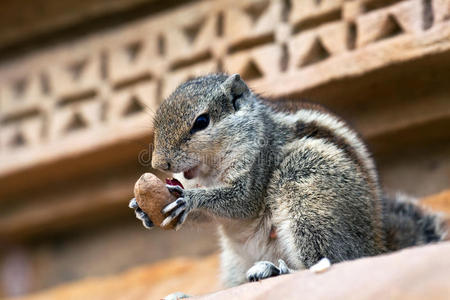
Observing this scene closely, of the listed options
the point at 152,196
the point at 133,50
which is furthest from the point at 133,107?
the point at 152,196

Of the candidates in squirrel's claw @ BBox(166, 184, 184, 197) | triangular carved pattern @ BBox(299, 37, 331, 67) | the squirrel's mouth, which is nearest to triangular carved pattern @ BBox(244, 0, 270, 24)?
triangular carved pattern @ BBox(299, 37, 331, 67)

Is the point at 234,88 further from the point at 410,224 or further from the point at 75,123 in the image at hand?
the point at 75,123

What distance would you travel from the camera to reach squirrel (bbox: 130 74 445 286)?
9.87ft

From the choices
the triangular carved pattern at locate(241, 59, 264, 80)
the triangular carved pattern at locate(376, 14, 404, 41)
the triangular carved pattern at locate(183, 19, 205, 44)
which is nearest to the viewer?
the triangular carved pattern at locate(376, 14, 404, 41)

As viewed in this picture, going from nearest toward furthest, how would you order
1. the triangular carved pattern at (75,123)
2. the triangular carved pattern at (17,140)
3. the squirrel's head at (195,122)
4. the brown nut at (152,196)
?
the brown nut at (152,196)
the squirrel's head at (195,122)
the triangular carved pattern at (75,123)
the triangular carved pattern at (17,140)

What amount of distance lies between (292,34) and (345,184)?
1.31 metres

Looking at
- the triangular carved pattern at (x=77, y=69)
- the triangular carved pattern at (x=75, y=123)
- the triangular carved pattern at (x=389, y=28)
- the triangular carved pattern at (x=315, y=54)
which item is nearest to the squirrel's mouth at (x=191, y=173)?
the triangular carved pattern at (x=315, y=54)

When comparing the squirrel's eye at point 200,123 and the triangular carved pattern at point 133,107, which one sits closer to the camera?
the squirrel's eye at point 200,123

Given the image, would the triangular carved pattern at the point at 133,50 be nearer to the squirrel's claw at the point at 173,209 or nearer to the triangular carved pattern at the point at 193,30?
the triangular carved pattern at the point at 193,30

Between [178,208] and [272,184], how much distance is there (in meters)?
0.43

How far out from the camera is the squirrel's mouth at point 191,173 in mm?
3305

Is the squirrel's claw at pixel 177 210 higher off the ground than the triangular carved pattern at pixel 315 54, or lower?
lower

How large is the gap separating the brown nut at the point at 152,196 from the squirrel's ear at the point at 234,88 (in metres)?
0.64

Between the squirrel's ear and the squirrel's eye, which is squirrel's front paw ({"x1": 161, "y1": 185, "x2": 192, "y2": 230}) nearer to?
the squirrel's eye
